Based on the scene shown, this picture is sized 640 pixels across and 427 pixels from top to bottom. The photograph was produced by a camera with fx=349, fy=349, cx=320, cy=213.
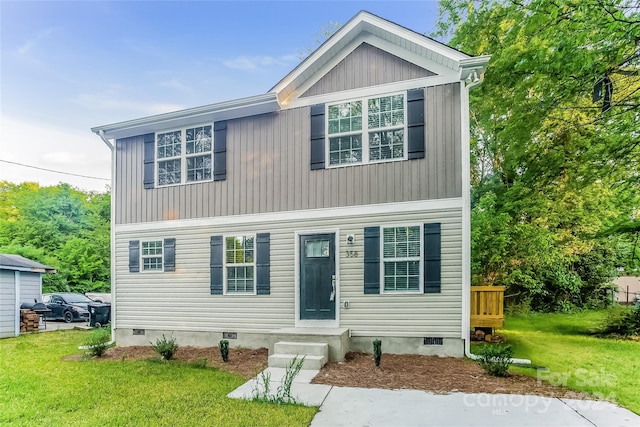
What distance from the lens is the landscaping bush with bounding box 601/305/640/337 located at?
8375 millimetres

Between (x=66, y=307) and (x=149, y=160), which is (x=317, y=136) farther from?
(x=66, y=307)

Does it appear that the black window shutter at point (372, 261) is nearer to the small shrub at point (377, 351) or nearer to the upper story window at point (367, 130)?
the small shrub at point (377, 351)

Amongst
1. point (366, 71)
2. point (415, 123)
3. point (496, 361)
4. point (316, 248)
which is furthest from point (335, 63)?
point (496, 361)

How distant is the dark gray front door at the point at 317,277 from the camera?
7117 millimetres

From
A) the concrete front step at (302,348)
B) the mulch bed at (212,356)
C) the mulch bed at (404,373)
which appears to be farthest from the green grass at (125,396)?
the concrete front step at (302,348)

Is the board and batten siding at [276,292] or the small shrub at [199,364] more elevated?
the board and batten siding at [276,292]

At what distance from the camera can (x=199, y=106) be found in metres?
7.93

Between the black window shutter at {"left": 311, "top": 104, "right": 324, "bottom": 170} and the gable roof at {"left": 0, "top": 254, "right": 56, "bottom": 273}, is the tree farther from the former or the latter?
the gable roof at {"left": 0, "top": 254, "right": 56, "bottom": 273}

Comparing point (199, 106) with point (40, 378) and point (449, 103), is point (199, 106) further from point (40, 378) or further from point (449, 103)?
point (40, 378)

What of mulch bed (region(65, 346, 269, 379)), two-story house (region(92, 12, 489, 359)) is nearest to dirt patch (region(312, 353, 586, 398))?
two-story house (region(92, 12, 489, 359))

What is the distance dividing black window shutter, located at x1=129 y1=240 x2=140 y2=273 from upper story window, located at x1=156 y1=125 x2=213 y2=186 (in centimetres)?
162

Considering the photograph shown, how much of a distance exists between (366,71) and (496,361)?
5.79 m

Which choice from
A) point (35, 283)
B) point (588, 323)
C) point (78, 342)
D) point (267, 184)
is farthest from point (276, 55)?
point (588, 323)

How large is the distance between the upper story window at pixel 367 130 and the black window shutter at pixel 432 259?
5.10 ft
